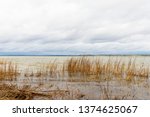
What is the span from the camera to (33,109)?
661 cm

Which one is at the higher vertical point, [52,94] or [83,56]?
[83,56]

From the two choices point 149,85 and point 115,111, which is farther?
point 149,85

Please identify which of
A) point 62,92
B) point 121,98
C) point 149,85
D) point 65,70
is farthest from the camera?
point 65,70

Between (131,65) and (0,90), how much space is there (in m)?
7.44

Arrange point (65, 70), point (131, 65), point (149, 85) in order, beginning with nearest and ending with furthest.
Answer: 1. point (149, 85)
2. point (131, 65)
3. point (65, 70)

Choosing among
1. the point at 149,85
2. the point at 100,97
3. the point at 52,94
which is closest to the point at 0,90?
the point at 52,94

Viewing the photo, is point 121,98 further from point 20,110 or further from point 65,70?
point 65,70

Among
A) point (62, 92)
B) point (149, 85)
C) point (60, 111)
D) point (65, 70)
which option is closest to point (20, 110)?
point (60, 111)

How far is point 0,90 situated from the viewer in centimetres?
905

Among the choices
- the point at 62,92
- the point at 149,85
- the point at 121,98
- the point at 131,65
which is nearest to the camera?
the point at 121,98

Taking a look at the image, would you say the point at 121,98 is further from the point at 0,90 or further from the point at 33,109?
the point at 0,90

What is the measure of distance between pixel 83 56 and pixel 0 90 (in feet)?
21.3

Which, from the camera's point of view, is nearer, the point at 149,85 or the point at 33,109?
the point at 33,109

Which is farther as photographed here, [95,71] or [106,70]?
[95,71]
